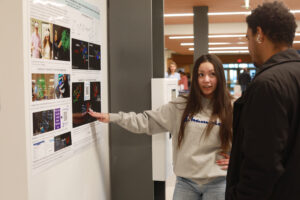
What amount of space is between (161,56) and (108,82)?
0.49 metres

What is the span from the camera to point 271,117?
4.14ft

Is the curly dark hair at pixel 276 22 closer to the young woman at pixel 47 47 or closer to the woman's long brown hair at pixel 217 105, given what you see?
the woman's long brown hair at pixel 217 105

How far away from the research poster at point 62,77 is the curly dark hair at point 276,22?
104 cm

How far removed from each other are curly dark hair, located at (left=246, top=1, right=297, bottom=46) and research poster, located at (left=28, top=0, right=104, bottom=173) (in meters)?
1.04

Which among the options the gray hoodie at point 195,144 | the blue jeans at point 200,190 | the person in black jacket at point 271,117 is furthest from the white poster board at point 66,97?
the person in black jacket at point 271,117

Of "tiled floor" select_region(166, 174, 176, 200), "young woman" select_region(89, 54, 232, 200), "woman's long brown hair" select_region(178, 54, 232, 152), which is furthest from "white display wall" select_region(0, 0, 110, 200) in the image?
"tiled floor" select_region(166, 174, 176, 200)

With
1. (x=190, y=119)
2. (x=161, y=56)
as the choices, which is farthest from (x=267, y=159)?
(x=161, y=56)

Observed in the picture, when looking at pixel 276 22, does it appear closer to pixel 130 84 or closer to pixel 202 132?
pixel 202 132

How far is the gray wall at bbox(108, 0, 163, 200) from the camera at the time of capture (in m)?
2.73

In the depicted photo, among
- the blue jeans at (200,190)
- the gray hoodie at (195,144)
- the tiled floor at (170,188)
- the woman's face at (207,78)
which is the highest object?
the woman's face at (207,78)

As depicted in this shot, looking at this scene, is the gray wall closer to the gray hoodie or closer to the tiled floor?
Answer: the gray hoodie

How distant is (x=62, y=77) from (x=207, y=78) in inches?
36.2

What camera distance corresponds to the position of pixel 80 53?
2.24 meters

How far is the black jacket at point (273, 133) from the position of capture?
4.13ft
